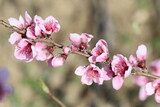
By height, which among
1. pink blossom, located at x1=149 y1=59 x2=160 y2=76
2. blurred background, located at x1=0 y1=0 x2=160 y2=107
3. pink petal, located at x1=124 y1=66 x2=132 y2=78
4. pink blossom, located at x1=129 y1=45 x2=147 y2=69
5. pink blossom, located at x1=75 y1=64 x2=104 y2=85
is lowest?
pink petal, located at x1=124 y1=66 x2=132 y2=78

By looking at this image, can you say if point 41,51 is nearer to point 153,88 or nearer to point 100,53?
point 100,53

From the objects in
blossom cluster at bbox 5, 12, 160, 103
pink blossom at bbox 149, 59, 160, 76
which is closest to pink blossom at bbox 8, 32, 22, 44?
blossom cluster at bbox 5, 12, 160, 103

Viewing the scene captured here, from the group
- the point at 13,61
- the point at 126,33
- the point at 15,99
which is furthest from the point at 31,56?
the point at 126,33

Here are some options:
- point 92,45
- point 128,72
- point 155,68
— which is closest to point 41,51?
point 128,72

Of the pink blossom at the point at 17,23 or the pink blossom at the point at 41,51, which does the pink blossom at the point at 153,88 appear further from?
the pink blossom at the point at 17,23

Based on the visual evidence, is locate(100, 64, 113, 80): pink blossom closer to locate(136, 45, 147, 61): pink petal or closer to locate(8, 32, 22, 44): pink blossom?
locate(136, 45, 147, 61): pink petal

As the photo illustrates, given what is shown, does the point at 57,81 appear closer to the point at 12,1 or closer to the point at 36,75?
the point at 36,75
